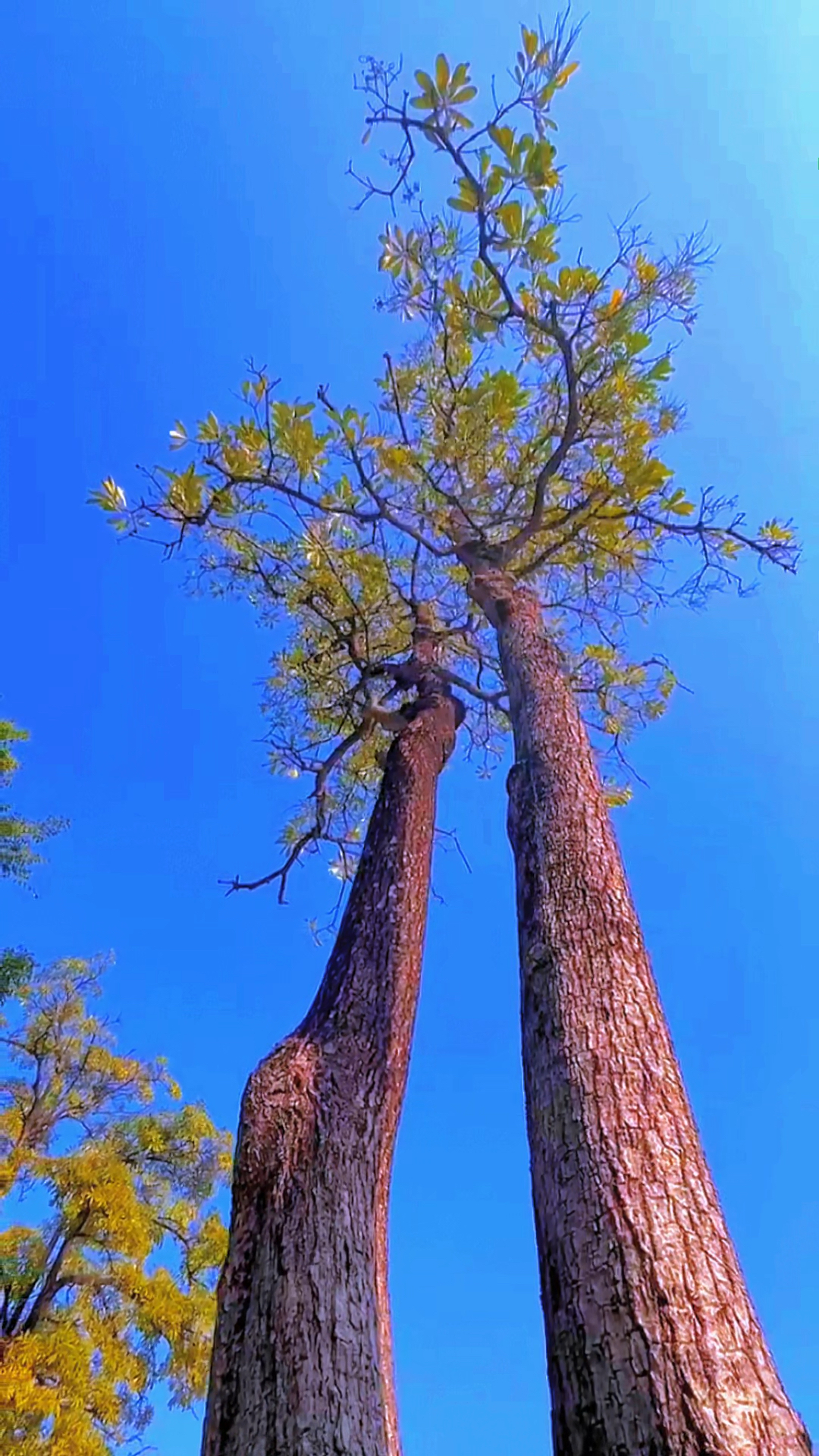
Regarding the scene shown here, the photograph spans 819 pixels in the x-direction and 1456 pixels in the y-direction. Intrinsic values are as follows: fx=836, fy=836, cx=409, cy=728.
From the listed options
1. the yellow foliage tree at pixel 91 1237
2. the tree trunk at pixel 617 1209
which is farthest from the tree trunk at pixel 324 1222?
the yellow foliage tree at pixel 91 1237

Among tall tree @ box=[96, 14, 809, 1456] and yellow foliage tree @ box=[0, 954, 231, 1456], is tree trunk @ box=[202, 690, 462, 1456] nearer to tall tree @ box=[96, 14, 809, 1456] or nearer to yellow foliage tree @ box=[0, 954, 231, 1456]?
tall tree @ box=[96, 14, 809, 1456]

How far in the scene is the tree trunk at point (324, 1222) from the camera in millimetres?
1406

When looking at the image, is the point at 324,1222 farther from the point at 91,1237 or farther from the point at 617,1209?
the point at 91,1237

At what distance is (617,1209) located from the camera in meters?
1.28

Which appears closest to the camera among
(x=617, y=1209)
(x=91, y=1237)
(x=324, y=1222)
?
(x=617, y=1209)

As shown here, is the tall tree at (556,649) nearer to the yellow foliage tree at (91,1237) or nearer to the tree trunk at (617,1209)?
the tree trunk at (617,1209)

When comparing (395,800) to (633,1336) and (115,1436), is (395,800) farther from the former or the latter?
(115,1436)

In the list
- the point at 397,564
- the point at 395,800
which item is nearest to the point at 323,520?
the point at 397,564

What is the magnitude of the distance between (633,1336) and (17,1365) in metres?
6.21

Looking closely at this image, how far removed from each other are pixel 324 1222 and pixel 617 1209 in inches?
26.8

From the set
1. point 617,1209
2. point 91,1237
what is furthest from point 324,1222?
point 91,1237

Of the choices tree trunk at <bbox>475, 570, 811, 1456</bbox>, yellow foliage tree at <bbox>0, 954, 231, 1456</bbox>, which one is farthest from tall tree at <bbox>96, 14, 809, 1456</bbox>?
yellow foliage tree at <bbox>0, 954, 231, 1456</bbox>

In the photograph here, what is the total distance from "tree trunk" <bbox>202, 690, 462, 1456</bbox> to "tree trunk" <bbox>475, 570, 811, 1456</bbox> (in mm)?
444

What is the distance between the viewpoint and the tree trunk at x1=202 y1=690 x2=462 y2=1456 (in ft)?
4.61
